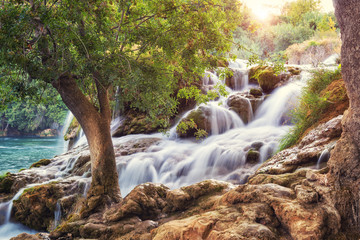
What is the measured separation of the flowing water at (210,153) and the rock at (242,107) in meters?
0.07

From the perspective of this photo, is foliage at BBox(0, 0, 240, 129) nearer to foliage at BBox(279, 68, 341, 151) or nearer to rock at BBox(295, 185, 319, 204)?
foliage at BBox(279, 68, 341, 151)

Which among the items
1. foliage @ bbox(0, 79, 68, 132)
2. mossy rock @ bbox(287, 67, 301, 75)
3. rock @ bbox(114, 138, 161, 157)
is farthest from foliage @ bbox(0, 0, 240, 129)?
foliage @ bbox(0, 79, 68, 132)

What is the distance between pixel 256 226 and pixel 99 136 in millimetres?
4584

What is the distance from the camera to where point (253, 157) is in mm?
8172

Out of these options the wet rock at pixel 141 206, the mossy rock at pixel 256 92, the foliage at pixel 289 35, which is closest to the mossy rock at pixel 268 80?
the mossy rock at pixel 256 92

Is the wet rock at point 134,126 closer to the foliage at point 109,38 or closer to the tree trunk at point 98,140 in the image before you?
the tree trunk at point 98,140

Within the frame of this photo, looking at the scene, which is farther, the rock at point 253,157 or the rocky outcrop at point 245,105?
the rocky outcrop at point 245,105

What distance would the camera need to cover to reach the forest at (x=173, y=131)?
2.81m

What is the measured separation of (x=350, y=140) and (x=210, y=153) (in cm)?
665

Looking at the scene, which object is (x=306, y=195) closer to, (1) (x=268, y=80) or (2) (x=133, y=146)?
(2) (x=133, y=146)

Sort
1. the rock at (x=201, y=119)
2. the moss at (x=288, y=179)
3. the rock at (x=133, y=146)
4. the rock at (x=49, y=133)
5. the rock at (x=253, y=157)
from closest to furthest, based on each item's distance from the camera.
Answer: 1. the moss at (x=288, y=179)
2. the rock at (x=253, y=157)
3. the rock at (x=133, y=146)
4. the rock at (x=201, y=119)
5. the rock at (x=49, y=133)

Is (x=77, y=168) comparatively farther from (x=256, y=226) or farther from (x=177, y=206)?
(x=256, y=226)

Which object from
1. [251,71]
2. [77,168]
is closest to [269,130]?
[251,71]

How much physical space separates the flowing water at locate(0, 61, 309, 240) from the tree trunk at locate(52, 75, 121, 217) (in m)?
1.65
